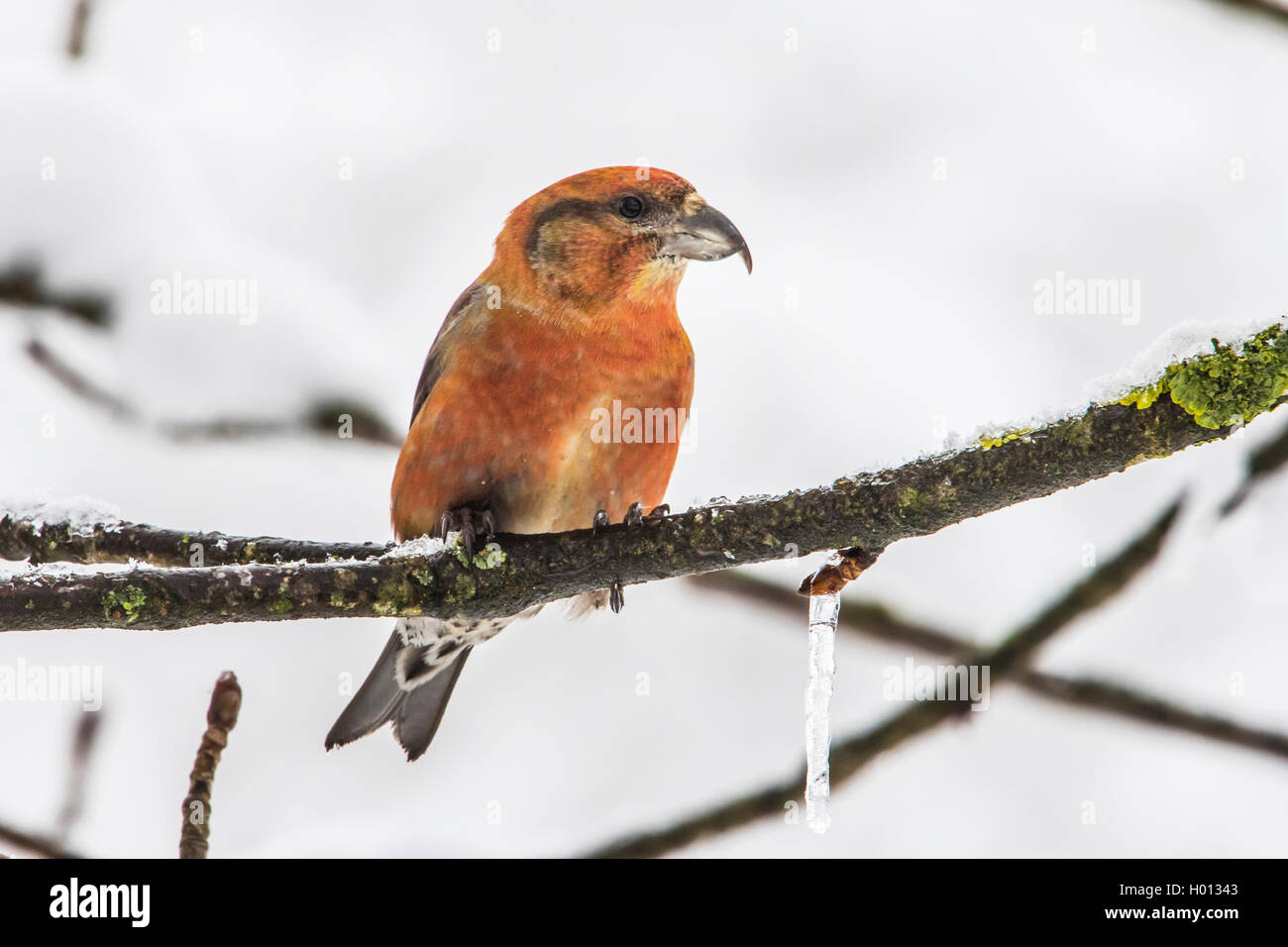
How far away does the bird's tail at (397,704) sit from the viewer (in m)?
4.67

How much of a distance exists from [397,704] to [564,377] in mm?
1587

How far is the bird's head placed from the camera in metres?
4.31

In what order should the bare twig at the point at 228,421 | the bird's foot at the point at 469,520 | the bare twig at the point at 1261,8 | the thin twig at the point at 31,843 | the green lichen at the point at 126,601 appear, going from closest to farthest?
the green lichen at the point at 126,601, the thin twig at the point at 31,843, the bare twig at the point at 1261,8, the bird's foot at the point at 469,520, the bare twig at the point at 228,421

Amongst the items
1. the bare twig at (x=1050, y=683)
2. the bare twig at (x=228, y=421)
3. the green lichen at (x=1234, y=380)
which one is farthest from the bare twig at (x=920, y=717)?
the bare twig at (x=228, y=421)

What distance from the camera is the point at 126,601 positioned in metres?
2.64

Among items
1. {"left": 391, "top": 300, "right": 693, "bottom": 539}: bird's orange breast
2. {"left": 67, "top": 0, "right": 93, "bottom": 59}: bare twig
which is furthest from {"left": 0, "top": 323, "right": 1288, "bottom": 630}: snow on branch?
{"left": 67, "top": 0, "right": 93, "bottom": 59}: bare twig

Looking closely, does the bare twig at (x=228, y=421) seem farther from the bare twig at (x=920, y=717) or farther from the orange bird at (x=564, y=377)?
the bare twig at (x=920, y=717)

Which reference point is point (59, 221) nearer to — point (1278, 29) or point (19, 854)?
point (19, 854)

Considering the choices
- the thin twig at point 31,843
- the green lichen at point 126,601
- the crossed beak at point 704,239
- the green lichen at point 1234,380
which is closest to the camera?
the green lichen at point 1234,380

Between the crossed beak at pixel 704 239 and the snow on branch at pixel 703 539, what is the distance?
1519mm

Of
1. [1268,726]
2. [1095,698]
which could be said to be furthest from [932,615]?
[1268,726]

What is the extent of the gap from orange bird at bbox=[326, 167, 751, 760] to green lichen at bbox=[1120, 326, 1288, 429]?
6.66 feet

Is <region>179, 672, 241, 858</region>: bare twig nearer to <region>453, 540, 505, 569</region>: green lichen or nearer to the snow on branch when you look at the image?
the snow on branch

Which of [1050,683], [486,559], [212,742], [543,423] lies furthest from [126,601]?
[1050,683]
